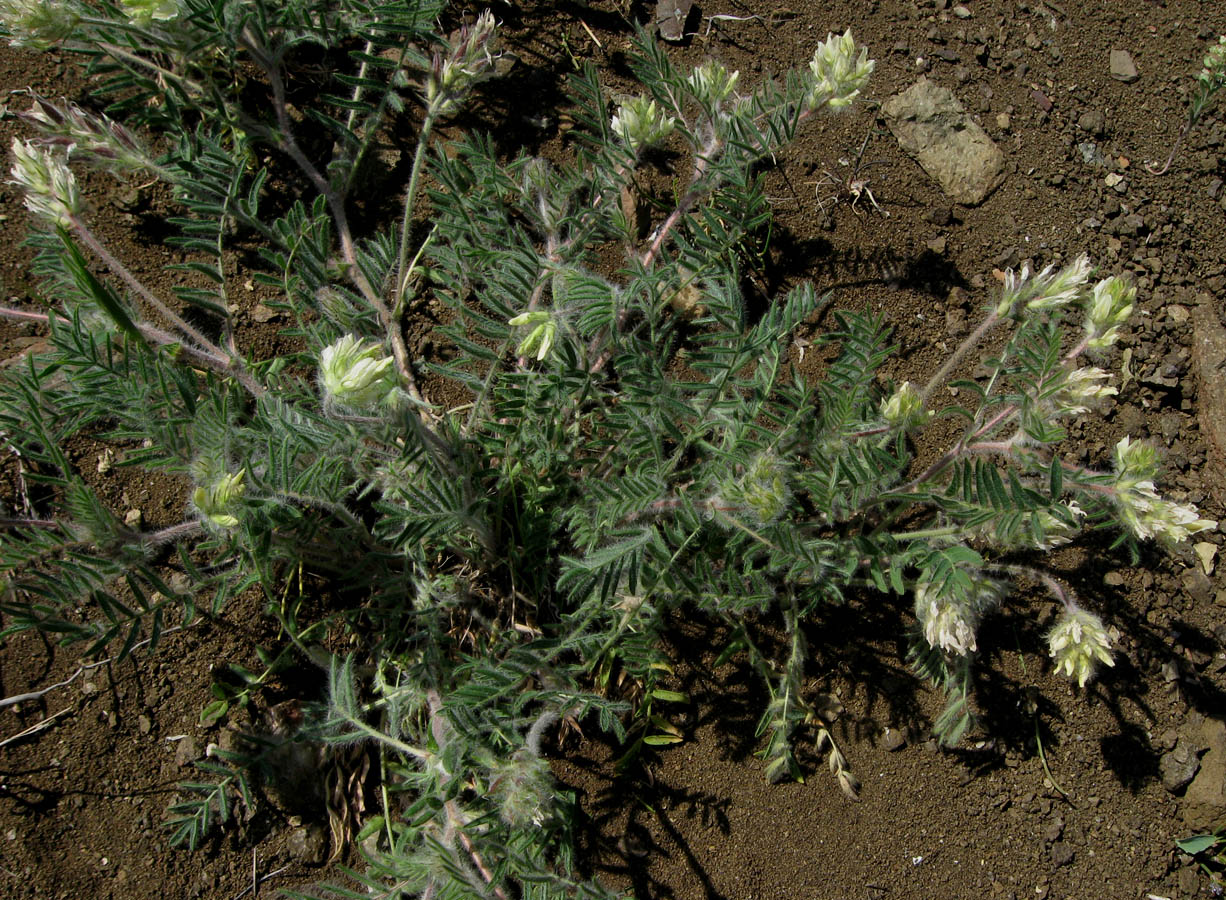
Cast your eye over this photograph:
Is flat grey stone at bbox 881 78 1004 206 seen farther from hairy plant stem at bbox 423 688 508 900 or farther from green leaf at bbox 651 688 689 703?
hairy plant stem at bbox 423 688 508 900

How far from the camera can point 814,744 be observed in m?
2.75

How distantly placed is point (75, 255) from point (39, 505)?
3.91ft

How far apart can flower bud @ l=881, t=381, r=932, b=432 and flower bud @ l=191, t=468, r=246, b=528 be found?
4.87ft

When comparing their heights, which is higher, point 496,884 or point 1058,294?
point 1058,294

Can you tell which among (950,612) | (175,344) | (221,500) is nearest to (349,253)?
(175,344)

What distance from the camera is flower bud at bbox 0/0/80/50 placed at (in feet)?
7.02

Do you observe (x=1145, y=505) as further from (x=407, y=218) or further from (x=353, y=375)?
(x=407, y=218)

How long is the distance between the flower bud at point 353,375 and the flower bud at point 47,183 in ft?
3.55

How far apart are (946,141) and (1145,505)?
5.63ft

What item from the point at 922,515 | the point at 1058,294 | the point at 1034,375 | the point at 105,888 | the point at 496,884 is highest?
the point at 1058,294

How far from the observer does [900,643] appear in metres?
2.78

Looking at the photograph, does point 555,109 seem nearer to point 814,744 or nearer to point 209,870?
point 814,744

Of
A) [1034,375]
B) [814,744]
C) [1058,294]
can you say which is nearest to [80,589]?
[814,744]

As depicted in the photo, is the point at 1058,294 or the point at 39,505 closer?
the point at 1058,294
